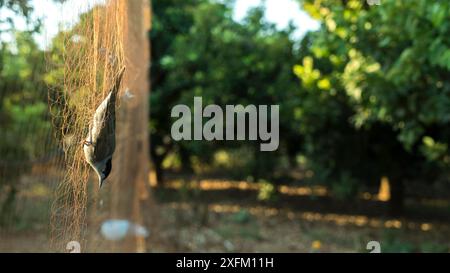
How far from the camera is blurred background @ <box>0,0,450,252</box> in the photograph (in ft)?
16.9

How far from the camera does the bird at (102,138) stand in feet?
5.69

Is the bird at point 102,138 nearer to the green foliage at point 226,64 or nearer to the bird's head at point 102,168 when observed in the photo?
the bird's head at point 102,168

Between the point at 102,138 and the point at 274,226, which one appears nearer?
the point at 102,138

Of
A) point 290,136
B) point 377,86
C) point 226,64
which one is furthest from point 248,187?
point 377,86

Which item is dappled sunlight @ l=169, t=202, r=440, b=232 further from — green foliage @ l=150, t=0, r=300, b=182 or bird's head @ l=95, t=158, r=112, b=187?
bird's head @ l=95, t=158, r=112, b=187

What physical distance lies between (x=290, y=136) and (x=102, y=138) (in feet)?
25.4

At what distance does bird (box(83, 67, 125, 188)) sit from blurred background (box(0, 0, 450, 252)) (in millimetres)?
2454

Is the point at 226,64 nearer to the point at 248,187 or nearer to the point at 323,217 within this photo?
the point at 323,217

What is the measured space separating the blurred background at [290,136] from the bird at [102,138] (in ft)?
8.05

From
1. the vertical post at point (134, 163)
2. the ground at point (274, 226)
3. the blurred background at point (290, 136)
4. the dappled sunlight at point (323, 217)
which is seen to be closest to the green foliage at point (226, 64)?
the blurred background at point (290, 136)

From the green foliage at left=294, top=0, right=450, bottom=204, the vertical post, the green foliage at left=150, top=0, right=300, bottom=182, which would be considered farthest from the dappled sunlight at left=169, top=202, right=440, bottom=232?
the vertical post

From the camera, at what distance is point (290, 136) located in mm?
9344
